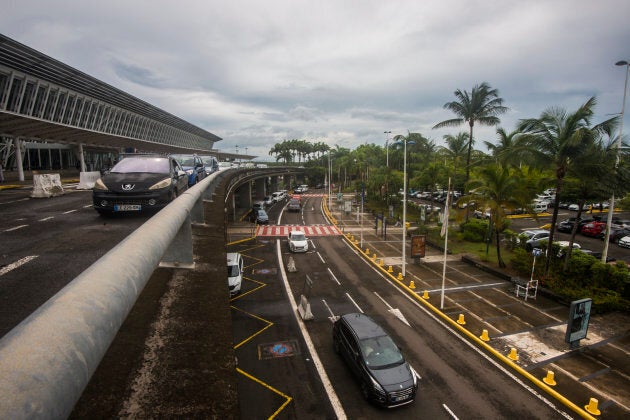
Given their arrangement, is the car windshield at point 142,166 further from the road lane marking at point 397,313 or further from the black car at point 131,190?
the road lane marking at point 397,313

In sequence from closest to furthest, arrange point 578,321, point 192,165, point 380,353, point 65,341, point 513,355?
point 65,341 < point 380,353 < point 513,355 < point 578,321 < point 192,165

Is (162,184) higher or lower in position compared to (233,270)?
higher

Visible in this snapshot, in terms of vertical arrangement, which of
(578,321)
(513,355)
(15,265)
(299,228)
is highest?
(15,265)

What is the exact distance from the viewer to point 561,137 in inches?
764

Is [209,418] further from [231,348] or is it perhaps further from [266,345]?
[266,345]

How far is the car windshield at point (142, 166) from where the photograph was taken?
34.0 feet

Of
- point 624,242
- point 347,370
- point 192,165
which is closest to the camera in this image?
point 347,370

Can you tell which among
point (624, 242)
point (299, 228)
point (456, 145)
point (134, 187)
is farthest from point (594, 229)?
point (134, 187)

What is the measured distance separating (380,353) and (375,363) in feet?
1.61

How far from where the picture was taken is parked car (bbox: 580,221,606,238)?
114ft

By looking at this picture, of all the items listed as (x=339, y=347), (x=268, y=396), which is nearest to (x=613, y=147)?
(x=339, y=347)

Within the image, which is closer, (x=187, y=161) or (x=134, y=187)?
(x=134, y=187)

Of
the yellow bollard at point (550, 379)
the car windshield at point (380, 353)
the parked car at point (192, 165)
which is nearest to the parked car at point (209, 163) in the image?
the parked car at point (192, 165)

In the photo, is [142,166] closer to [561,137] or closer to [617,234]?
[561,137]
